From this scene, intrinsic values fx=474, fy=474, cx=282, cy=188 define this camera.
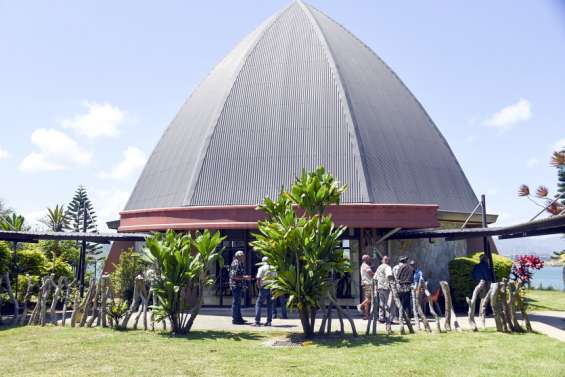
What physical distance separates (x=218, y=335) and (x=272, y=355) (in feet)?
9.67

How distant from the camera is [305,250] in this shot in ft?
36.2

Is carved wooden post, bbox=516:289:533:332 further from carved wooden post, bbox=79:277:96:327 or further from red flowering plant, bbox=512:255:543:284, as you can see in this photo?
carved wooden post, bbox=79:277:96:327

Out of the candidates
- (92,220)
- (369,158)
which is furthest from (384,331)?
(92,220)

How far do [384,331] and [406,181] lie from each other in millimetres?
10711

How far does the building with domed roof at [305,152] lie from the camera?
1859cm

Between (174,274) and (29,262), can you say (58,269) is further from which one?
(174,274)

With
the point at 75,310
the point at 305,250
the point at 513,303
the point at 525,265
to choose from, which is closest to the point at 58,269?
the point at 75,310

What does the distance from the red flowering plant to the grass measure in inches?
438

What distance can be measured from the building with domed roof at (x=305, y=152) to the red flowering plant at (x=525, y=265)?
2.31 meters

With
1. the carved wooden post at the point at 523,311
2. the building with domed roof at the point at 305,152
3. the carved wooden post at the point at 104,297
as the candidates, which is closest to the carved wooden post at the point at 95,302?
the carved wooden post at the point at 104,297

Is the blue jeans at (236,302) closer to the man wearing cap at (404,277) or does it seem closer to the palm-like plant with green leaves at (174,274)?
the palm-like plant with green leaves at (174,274)

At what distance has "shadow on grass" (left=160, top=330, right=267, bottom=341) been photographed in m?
11.6

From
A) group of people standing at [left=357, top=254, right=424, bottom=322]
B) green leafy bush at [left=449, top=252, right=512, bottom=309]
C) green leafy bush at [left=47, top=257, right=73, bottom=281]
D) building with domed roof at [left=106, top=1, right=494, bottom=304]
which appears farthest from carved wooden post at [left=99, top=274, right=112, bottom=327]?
green leafy bush at [left=449, top=252, right=512, bottom=309]

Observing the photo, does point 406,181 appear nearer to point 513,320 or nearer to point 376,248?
point 376,248
